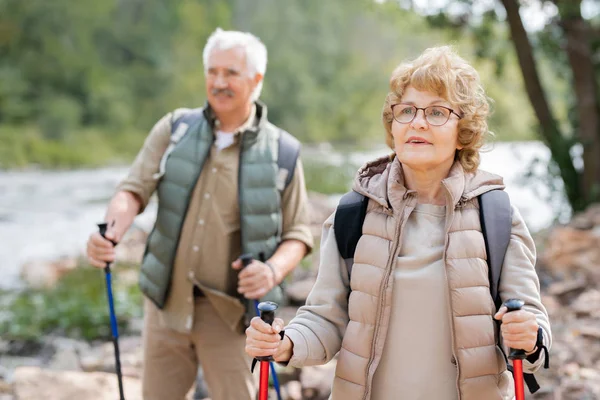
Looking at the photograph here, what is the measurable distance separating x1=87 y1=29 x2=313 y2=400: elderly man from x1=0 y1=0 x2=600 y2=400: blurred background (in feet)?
2.96

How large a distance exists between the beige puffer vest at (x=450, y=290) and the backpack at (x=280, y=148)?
0.96m

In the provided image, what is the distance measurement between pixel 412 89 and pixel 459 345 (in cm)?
67

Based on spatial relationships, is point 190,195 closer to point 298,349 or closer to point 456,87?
point 298,349

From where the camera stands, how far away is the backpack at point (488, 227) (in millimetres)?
1804

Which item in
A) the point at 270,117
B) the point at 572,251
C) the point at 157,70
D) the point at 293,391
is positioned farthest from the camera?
the point at 270,117

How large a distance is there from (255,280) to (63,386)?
1.63 metres

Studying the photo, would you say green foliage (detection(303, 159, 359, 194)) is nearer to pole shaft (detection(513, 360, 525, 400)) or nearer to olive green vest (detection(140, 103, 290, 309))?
olive green vest (detection(140, 103, 290, 309))

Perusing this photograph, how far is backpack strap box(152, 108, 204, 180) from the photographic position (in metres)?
2.87

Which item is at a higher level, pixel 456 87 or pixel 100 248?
pixel 456 87

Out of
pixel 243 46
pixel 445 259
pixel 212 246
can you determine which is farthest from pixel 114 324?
pixel 445 259

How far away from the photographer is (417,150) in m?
1.84

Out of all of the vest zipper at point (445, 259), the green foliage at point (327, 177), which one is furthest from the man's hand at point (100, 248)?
the green foliage at point (327, 177)

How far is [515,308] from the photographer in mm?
1653

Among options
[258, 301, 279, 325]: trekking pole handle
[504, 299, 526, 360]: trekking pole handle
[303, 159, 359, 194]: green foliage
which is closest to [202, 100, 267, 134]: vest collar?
[258, 301, 279, 325]: trekking pole handle
